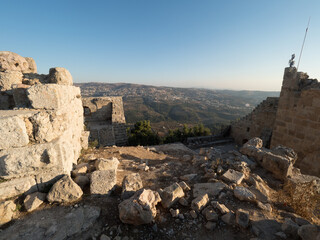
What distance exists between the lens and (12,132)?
2098 mm

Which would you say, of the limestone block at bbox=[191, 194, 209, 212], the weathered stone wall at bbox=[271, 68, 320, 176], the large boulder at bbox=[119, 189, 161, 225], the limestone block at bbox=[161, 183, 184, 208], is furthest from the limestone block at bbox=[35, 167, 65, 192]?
the weathered stone wall at bbox=[271, 68, 320, 176]

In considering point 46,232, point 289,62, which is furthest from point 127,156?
point 289,62

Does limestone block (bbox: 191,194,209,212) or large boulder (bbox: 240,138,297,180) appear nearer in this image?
limestone block (bbox: 191,194,209,212)

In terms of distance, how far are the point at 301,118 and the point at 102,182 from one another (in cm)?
607

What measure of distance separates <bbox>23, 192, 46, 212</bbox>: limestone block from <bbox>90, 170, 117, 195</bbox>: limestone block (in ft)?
2.24

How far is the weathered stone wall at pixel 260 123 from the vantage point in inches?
318

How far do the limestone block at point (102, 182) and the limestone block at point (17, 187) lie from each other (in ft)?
2.82

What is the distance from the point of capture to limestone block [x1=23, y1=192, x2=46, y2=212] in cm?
203

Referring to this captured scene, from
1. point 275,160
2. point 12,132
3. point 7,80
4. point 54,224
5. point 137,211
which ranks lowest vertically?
point 54,224

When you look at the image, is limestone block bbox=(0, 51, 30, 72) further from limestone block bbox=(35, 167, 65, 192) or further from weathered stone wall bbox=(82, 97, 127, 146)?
weathered stone wall bbox=(82, 97, 127, 146)

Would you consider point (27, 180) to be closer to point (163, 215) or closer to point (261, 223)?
point (163, 215)

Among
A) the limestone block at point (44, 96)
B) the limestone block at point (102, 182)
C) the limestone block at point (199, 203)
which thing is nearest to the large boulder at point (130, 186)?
the limestone block at point (102, 182)

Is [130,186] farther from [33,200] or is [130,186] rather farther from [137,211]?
[33,200]

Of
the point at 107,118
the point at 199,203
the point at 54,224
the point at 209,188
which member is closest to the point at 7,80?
the point at 54,224
